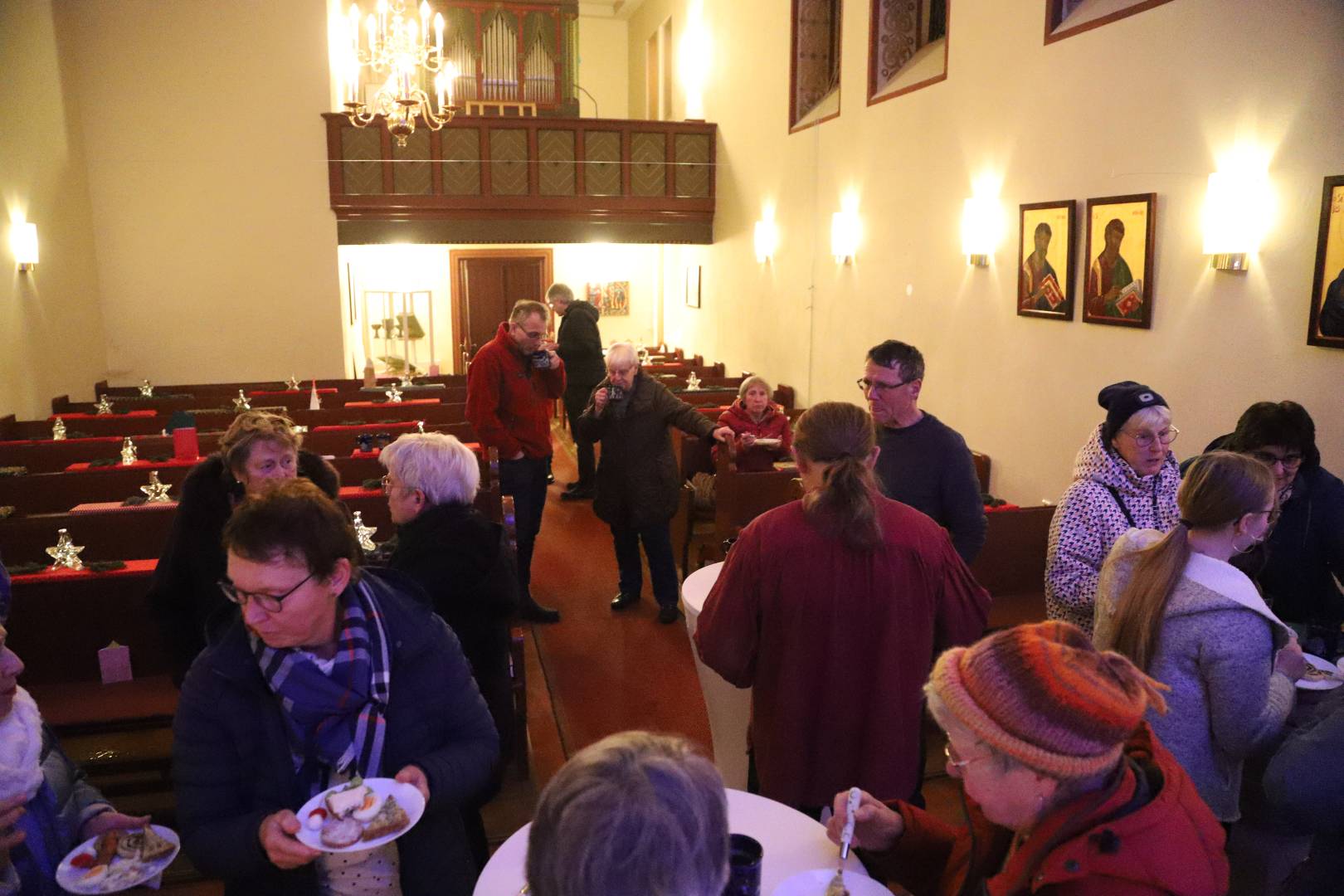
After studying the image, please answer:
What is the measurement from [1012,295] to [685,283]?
7589mm

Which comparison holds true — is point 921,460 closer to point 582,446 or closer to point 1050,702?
point 1050,702

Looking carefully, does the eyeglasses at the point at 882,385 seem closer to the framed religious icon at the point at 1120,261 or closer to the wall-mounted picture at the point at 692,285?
the framed religious icon at the point at 1120,261

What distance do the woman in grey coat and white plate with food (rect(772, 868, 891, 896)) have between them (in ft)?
2.64

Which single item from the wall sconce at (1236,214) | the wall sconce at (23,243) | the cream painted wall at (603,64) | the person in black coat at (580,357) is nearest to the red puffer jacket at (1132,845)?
the wall sconce at (1236,214)

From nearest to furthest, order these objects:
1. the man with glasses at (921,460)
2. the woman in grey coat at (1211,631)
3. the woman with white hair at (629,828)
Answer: the woman with white hair at (629,828) < the woman in grey coat at (1211,631) < the man with glasses at (921,460)

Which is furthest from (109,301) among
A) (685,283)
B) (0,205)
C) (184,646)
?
(184,646)

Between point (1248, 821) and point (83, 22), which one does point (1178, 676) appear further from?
point (83, 22)

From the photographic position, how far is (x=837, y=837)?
176 centimetres

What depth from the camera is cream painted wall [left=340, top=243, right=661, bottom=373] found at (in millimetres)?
14031

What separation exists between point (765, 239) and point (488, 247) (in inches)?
226

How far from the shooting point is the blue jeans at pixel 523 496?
532 cm

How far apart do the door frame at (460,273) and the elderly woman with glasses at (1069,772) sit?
44.0 feet

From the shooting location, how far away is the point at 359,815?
1656 mm

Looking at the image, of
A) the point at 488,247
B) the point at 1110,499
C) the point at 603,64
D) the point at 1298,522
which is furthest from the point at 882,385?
the point at 603,64
